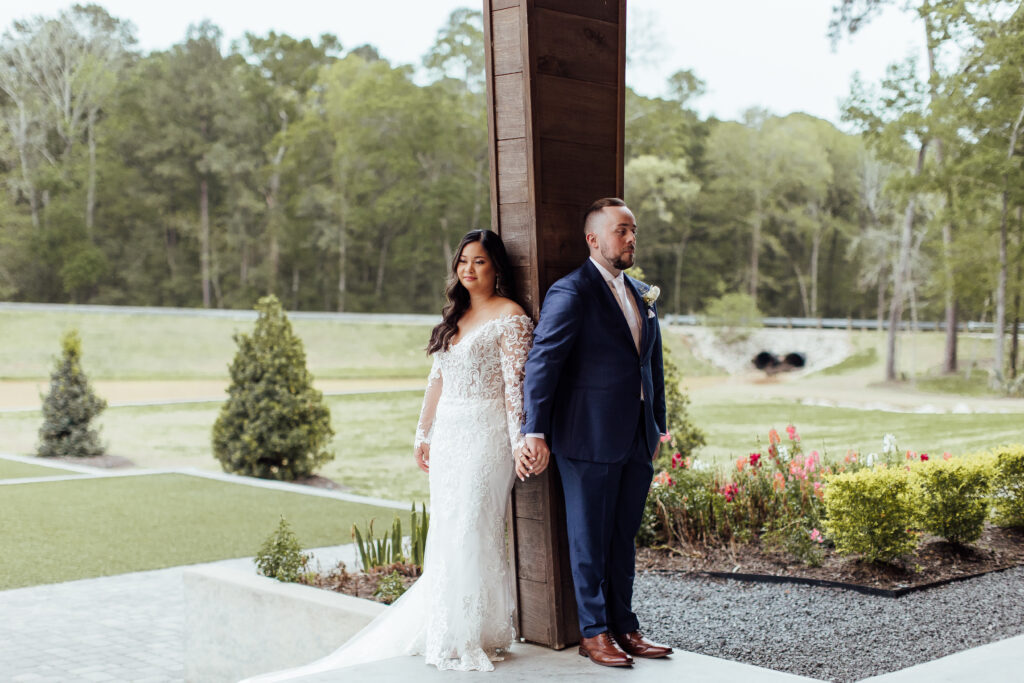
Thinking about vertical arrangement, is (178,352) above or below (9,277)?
below

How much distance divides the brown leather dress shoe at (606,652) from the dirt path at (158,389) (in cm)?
2026

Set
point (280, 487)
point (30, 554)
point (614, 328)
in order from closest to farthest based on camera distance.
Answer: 1. point (614, 328)
2. point (30, 554)
3. point (280, 487)

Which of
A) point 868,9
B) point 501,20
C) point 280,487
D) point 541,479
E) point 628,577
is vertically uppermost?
point 868,9

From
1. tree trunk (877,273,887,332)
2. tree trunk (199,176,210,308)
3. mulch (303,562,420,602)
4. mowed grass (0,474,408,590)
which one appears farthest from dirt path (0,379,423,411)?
mulch (303,562,420,602)

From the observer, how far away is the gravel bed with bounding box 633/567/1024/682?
4289 mm

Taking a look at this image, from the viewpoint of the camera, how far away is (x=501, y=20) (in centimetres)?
404

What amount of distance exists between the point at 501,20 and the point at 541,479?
175 cm

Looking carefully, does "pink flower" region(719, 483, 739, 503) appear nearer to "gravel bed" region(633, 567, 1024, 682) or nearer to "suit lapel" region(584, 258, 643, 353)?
"gravel bed" region(633, 567, 1024, 682)

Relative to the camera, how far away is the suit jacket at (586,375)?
363 centimetres

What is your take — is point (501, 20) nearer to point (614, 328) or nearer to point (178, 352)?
point (614, 328)

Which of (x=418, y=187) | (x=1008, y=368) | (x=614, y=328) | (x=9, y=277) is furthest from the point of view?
(x=418, y=187)

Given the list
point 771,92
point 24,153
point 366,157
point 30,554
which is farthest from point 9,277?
point 30,554

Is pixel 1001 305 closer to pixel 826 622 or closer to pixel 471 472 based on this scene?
pixel 826 622

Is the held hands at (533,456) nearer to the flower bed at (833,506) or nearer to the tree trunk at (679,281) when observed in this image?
the flower bed at (833,506)
